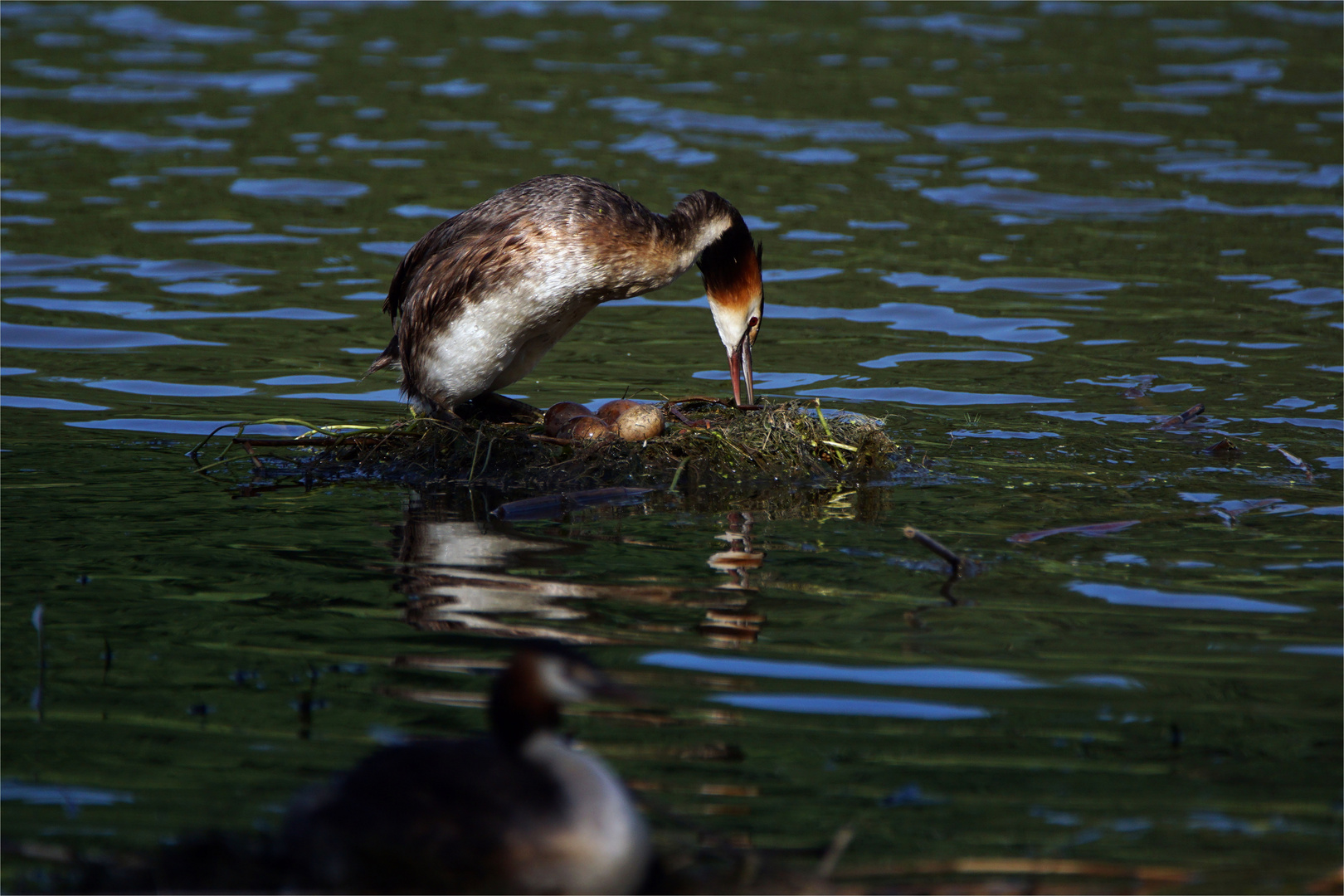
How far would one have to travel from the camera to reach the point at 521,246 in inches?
299

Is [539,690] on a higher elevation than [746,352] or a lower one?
higher

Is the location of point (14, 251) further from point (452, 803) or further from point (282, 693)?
point (452, 803)

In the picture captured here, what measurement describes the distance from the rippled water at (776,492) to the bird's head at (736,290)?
3.30 feet

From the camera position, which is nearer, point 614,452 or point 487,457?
point 614,452

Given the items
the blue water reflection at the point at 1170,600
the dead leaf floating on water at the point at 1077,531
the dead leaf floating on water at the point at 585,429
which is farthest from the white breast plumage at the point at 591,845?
the dead leaf floating on water at the point at 585,429

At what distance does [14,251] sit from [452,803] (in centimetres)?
1094

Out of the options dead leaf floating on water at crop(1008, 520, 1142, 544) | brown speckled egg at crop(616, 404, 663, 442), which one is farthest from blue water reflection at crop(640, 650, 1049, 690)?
brown speckled egg at crop(616, 404, 663, 442)

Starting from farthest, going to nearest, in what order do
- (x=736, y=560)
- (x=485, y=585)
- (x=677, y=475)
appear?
(x=677, y=475) < (x=736, y=560) < (x=485, y=585)

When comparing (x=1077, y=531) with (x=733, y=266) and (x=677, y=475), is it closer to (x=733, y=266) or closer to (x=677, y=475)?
(x=677, y=475)

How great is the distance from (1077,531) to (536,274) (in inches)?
113

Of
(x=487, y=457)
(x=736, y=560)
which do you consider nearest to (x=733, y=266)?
(x=487, y=457)

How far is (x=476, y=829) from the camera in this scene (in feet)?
→ 11.8

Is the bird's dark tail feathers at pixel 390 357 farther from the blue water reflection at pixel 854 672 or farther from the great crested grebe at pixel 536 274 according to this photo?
the blue water reflection at pixel 854 672

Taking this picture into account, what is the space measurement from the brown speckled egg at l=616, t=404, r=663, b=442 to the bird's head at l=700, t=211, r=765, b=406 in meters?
0.78
